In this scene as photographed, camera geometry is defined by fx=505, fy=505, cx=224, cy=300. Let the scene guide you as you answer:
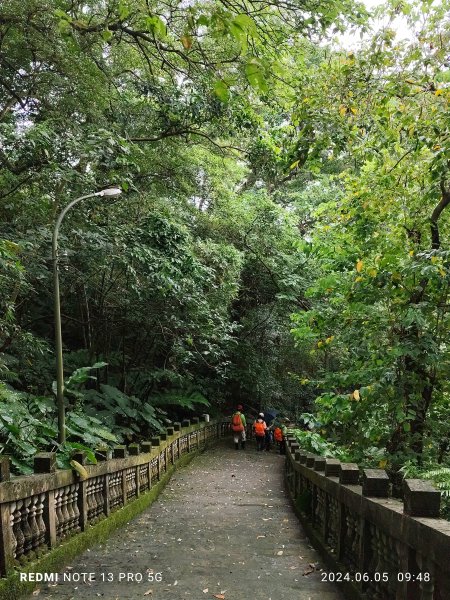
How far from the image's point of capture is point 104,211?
10.0m

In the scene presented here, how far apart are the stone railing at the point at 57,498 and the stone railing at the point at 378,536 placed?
9.20 feet

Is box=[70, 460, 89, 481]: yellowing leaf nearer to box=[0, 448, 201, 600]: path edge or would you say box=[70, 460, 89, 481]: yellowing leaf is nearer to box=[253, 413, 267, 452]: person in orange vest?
box=[0, 448, 201, 600]: path edge

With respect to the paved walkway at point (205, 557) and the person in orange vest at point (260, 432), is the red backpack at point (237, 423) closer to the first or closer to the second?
the person in orange vest at point (260, 432)

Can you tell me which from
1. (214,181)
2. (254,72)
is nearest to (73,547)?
(254,72)

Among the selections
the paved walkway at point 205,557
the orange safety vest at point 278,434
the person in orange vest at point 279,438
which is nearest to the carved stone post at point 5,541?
the paved walkway at point 205,557

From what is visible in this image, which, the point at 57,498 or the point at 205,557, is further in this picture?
the point at 205,557

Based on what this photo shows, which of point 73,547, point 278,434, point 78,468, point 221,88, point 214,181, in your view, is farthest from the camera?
point 278,434

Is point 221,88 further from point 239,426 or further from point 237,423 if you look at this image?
point 239,426

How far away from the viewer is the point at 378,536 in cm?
382

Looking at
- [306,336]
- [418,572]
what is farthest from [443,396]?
[418,572]

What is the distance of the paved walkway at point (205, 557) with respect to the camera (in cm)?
→ 461

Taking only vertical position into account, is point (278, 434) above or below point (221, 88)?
below

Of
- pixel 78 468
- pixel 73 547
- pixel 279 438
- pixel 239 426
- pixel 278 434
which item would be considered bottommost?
pixel 279 438

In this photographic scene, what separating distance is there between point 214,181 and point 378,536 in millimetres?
13430
